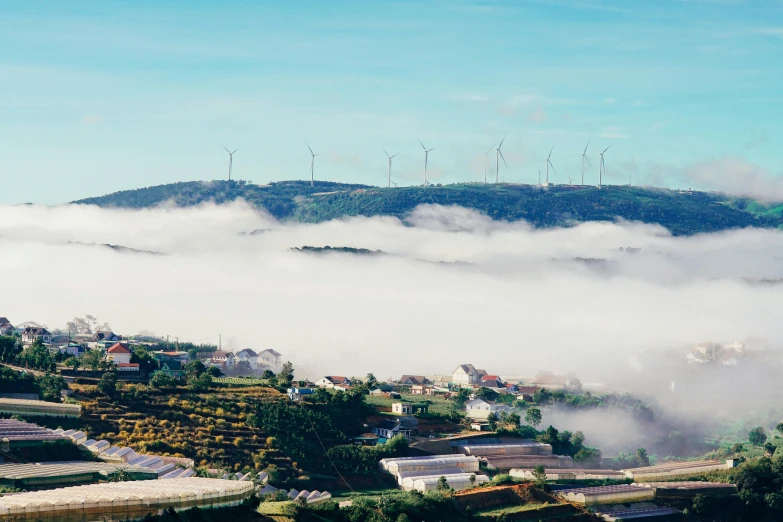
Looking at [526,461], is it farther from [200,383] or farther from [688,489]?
[200,383]

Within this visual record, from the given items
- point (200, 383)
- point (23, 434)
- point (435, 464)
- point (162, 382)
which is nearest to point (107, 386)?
point (162, 382)

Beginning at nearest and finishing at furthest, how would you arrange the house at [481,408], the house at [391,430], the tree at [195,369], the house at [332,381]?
the house at [391,430], the tree at [195,369], the house at [481,408], the house at [332,381]

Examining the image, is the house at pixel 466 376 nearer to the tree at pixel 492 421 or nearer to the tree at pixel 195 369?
the tree at pixel 492 421

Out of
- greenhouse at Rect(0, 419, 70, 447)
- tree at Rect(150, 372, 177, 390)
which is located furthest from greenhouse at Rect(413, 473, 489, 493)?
tree at Rect(150, 372, 177, 390)

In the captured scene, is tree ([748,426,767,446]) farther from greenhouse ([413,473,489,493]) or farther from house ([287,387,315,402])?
house ([287,387,315,402])

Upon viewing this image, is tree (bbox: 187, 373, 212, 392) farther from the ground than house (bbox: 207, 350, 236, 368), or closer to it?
farther from the ground

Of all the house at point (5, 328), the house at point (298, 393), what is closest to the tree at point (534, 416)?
the house at point (298, 393)

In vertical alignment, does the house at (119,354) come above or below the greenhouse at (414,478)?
above
